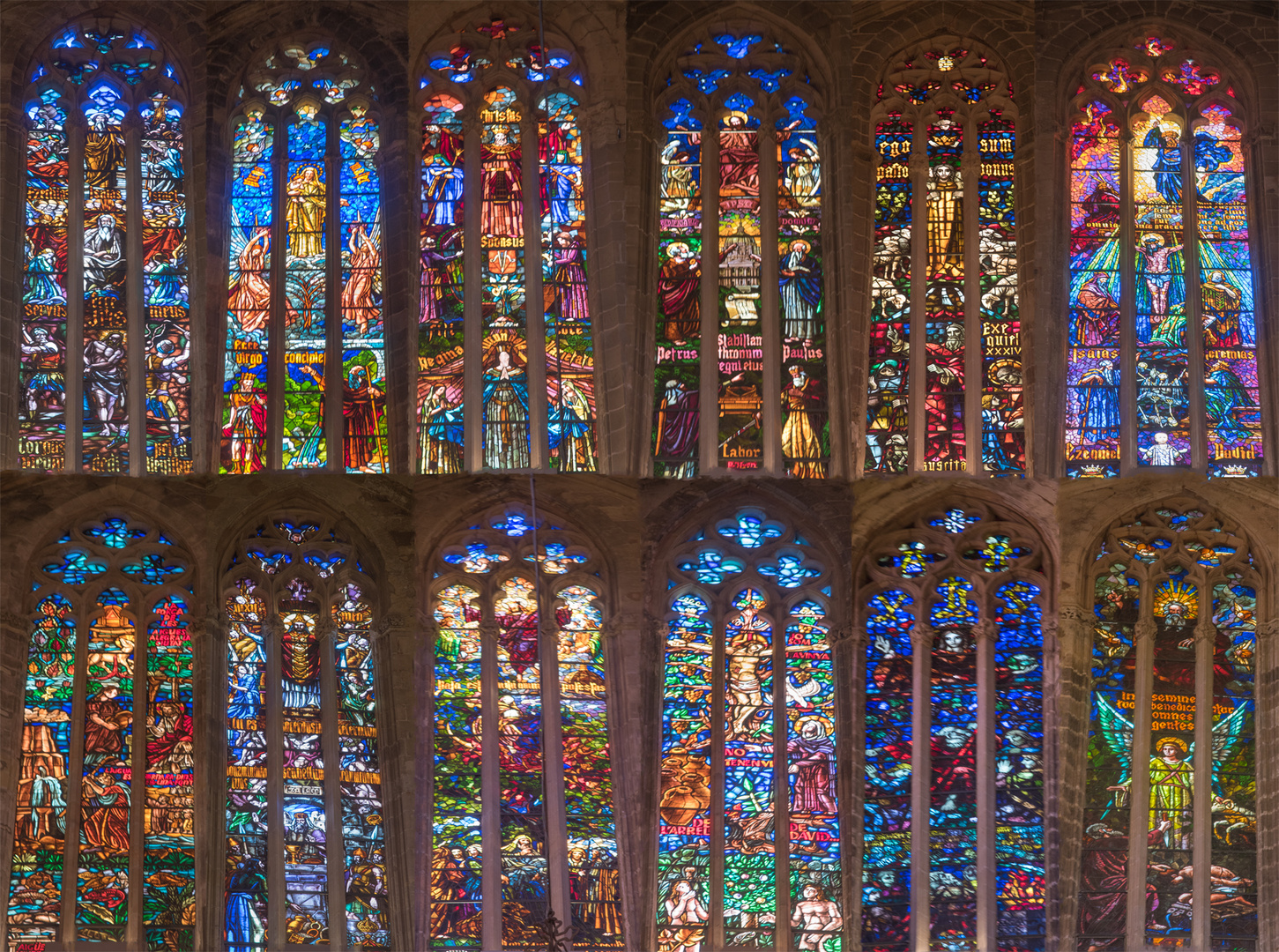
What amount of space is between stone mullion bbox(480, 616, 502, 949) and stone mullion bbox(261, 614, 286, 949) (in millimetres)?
1518

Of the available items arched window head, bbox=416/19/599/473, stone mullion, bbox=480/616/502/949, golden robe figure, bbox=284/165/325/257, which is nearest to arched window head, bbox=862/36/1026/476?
arched window head, bbox=416/19/599/473

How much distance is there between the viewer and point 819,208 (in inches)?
971

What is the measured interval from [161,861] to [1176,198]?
9466 millimetres

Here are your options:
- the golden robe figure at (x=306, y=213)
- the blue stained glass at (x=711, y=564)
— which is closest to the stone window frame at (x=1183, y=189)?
the blue stained glass at (x=711, y=564)

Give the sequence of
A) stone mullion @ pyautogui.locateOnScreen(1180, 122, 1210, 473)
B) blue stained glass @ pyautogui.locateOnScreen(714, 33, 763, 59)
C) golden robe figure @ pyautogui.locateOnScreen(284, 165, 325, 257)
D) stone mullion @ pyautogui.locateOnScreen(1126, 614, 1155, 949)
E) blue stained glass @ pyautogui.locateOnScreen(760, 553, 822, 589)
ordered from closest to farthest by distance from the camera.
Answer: stone mullion @ pyautogui.locateOnScreen(1126, 614, 1155, 949) → blue stained glass @ pyautogui.locateOnScreen(760, 553, 822, 589) → stone mullion @ pyautogui.locateOnScreen(1180, 122, 1210, 473) → golden robe figure @ pyautogui.locateOnScreen(284, 165, 325, 257) → blue stained glass @ pyautogui.locateOnScreen(714, 33, 763, 59)

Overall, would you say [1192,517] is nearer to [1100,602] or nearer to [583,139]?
[1100,602]

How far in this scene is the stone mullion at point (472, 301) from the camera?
24.2 metres

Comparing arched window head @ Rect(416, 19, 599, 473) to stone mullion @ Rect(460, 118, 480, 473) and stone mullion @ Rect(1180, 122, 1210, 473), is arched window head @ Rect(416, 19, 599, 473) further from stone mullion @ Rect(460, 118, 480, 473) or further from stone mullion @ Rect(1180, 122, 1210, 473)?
stone mullion @ Rect(1180, 122, 1210, 473)

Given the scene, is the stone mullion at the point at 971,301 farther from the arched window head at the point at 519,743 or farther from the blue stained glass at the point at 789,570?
the arched window head at the point at 519,743

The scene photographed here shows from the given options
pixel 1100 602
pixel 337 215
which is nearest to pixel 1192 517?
pixel 1100 602

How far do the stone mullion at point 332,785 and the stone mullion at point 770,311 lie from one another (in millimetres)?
3424

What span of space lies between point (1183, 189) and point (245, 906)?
30.3 feet

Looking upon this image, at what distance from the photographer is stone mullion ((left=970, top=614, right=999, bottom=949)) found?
23.4 m

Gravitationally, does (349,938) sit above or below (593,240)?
below
